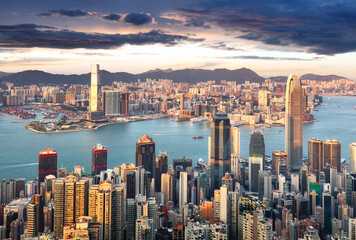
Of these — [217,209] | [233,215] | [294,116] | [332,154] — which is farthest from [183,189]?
[294,116]

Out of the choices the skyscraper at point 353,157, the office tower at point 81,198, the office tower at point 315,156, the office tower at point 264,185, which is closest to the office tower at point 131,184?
the office tower at point 81,198

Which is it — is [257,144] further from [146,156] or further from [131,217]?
[131,217]

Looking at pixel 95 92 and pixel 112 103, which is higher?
pixel 95 92

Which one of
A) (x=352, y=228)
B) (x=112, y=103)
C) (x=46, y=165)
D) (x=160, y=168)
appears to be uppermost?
(x=112, y=103)

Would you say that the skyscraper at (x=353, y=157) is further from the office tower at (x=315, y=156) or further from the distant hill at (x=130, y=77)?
the distant hill at (x=130, y=77)

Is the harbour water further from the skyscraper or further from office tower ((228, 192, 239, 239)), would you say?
office tower ((228, 192, 239, 239))

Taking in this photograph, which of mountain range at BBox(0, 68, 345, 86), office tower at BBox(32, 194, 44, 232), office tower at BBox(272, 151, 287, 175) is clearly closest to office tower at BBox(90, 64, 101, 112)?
mountain range at BBox(0, 68, 345, 86)

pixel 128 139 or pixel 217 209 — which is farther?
pixel 128 139
